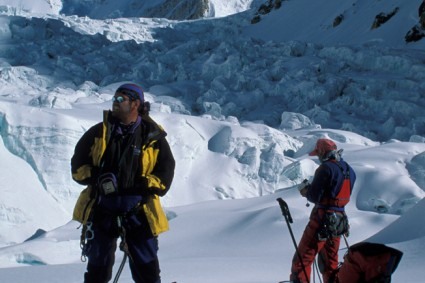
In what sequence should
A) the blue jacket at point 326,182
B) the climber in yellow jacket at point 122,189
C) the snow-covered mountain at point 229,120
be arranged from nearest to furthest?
the climber in yellow jacket at point 122,189, the blue jacket at point 326,182, the snow-covered mountain at point 229,120

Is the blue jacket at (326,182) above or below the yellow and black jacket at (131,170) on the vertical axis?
below

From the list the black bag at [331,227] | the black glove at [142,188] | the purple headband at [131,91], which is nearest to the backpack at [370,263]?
the black bag at [331,227]

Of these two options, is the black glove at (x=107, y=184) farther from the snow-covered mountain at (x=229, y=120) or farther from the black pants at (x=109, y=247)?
the snow-covered mountain at (x=229, y=120)

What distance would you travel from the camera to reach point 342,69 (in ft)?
A: 70.3

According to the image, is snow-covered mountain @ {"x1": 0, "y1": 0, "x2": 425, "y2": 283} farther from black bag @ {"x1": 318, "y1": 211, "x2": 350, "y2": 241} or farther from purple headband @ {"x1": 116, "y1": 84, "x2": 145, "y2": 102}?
purple headband @ {"x1": 116, "y1": 84, "x2": 145, "y2": 102}

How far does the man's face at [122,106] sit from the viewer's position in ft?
9.32

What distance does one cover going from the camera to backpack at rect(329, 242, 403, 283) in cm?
269

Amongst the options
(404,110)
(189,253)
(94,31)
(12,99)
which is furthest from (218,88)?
(189,253)

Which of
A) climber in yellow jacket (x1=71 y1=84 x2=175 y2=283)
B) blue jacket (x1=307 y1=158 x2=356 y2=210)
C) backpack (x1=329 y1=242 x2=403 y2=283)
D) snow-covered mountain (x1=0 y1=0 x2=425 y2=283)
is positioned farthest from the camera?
snow-covered mountain (x1=0 y1=0 x2=425 y2=283)

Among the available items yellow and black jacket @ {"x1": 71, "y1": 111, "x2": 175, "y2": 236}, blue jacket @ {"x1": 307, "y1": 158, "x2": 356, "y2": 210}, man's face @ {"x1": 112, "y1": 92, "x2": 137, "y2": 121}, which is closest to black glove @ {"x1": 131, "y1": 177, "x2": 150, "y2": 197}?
yellow and black jacket @ {"x1": 71, "y1": 111, "x2": 175, "y2": 236}

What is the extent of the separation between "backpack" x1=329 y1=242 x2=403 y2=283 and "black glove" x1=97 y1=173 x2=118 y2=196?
3.96ft

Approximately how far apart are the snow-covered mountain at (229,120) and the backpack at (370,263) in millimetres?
1325

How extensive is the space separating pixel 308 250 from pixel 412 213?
174 cm

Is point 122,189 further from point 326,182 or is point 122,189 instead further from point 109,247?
point 326,182
